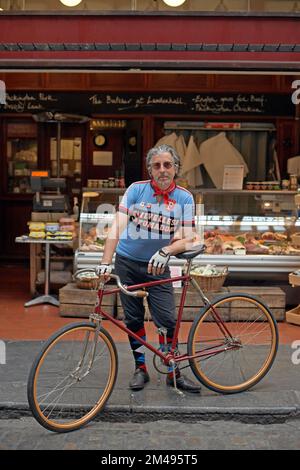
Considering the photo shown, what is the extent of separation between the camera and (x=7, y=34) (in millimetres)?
7852

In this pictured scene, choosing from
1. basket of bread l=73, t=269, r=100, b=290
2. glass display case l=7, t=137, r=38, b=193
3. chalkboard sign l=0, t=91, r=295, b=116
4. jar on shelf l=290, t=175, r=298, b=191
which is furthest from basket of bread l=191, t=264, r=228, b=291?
glass display case l=7, t=137, r=38, b=193

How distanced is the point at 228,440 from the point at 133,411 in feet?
2.53

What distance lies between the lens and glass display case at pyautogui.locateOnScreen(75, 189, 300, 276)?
8328mm

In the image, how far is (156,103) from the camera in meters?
10.7

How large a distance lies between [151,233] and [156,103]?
5723 millimetres

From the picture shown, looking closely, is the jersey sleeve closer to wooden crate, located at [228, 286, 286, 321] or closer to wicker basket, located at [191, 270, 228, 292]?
wicker basket, located at [191, 270, 228, 292]

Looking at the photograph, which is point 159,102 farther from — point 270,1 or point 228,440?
point 228,440

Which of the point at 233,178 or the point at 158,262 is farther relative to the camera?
the point at 233,178

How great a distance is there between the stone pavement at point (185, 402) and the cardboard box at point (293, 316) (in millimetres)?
1914

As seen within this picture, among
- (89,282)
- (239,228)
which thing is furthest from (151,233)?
(239,228)

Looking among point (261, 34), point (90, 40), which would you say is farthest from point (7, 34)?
point (261, 34)

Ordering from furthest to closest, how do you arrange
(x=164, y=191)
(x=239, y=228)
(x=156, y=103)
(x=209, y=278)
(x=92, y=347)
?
(x=156, y=103)
(x=239, y=228)
(x=209, y=278)
(x=164, y=191)
(x=92, y=347)

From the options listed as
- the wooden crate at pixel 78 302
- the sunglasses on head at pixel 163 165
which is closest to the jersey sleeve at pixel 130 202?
the sunglasses on head at pixel 163 165

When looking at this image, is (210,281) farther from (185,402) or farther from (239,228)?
(185,402)
